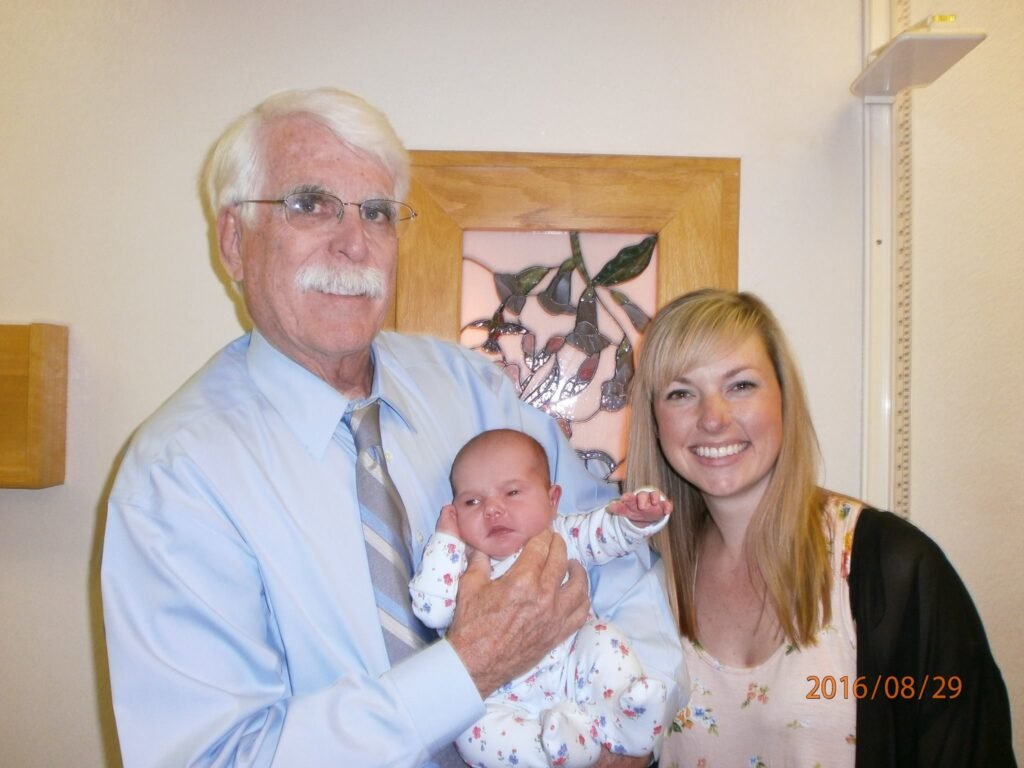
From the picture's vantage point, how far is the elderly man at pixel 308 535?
124cm

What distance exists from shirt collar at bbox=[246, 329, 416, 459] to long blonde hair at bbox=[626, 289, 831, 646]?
0.71m

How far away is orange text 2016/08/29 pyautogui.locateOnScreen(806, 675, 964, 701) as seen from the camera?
1.45 metres

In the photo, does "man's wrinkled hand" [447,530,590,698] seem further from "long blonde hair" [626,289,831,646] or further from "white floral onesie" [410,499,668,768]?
"long blonde hair" [626,289,831,646]

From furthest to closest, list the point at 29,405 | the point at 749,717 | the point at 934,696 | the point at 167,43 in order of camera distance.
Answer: the point at 167,43
the point at 29,405
the point at 749,717
the point at 934,696

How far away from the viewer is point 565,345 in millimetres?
2340

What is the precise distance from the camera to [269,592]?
4.48 feet

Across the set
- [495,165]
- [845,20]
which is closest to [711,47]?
[845,20]

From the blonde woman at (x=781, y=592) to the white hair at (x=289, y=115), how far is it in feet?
2.57

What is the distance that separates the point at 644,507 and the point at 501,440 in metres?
0.35

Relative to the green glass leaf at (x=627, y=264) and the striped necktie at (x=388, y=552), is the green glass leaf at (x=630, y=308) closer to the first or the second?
the green glass leaf at (x=627, y=264)

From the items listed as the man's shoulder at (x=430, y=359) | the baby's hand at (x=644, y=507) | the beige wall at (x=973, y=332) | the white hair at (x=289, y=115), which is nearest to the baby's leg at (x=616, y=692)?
the baby's hand at (x=644, y=507)

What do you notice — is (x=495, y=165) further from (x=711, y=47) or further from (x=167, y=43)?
(x=167, y=43)

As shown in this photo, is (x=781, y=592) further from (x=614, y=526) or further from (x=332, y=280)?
(x=332, y=280)

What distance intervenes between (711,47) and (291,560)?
75.6 inches
